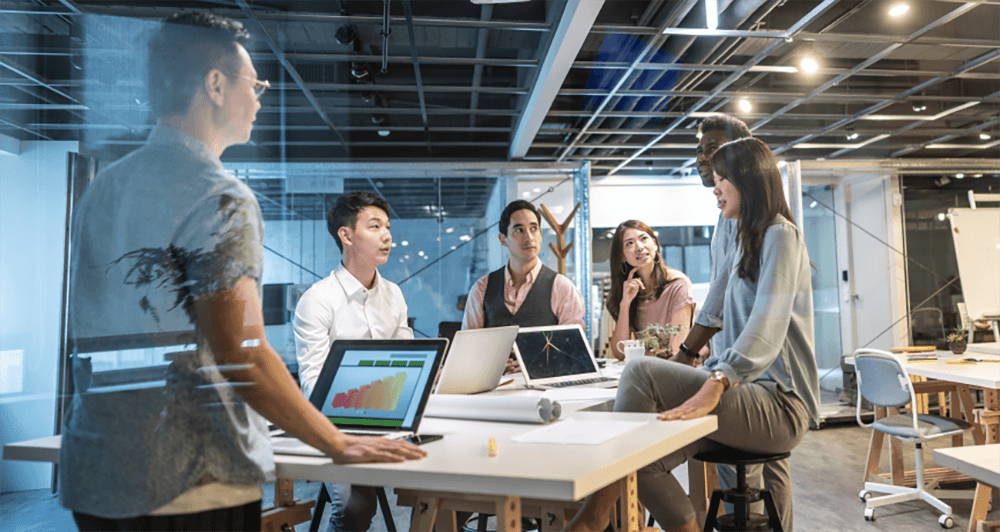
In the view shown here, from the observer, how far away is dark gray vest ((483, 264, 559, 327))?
114 inches

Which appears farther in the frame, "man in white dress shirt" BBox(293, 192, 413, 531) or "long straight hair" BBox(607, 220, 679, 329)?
"long straight hair" BBox(607, 220, 679, 329)

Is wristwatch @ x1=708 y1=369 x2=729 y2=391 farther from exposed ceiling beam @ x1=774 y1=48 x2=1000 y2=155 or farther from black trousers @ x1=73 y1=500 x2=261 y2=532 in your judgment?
exposed ceiling beam @ x1=774 y1=48 x2=1000 y2=155

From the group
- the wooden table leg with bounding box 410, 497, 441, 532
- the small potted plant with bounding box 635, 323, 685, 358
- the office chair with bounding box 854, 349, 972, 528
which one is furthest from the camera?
the office chair with bounding box 854, 349, 972, 528

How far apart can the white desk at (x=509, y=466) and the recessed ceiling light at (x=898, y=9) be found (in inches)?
147

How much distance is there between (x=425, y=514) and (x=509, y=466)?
0.47 metres

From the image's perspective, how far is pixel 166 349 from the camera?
38.0 inches

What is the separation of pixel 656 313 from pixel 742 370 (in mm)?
1485

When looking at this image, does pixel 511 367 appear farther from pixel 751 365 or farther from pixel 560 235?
pixel 560 235

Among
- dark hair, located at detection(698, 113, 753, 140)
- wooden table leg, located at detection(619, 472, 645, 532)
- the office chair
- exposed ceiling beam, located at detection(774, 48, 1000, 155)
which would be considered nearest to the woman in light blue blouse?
wooden table leg, located at detection(619, 472, 645, 532)

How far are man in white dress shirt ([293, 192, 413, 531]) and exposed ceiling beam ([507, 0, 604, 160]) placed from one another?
2010mm

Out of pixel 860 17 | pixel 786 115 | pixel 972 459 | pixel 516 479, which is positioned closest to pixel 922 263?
pixel 786 115

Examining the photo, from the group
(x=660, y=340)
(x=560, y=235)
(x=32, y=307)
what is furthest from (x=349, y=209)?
(x=560, y=235)

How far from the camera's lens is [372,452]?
41.6 inches

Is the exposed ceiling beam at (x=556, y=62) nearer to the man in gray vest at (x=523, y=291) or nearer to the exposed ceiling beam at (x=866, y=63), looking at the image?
the man in gray vest at (x=523, y=291)
